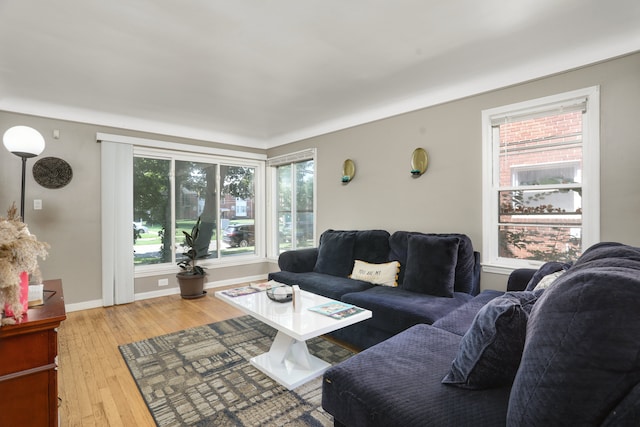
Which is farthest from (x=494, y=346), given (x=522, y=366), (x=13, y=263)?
(x=13, y=263)

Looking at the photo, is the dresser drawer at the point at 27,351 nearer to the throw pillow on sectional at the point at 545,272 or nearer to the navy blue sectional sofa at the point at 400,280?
the navy blue sectional sofa at the point at 400,280

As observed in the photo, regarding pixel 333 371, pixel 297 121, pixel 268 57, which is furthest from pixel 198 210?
pixel 333 371

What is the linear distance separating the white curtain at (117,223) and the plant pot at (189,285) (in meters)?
0.59

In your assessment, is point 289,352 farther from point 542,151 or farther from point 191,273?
point 542,151

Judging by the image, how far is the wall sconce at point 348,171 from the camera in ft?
13.3

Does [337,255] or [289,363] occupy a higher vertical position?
[337,255]

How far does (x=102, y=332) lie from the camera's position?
10.2 feet

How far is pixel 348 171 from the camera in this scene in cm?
407

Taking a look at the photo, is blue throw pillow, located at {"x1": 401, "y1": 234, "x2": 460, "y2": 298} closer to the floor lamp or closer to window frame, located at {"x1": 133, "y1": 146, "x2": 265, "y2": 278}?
window frame, located at {"x1": 133, "y1": 146, "x2": 265, "y2": 278}

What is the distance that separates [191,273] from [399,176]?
3.08 meters

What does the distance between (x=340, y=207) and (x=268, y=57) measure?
2223 mm

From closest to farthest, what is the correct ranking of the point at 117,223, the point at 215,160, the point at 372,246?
1. the point at 372,246
2. the point at 117,223
3. the point at 215,160

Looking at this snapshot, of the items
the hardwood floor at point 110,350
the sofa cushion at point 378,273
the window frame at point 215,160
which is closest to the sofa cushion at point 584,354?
the hardwood floor at point 110,350

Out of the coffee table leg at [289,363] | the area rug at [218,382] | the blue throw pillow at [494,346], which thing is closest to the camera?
the blue throw pillow at [494,346]
